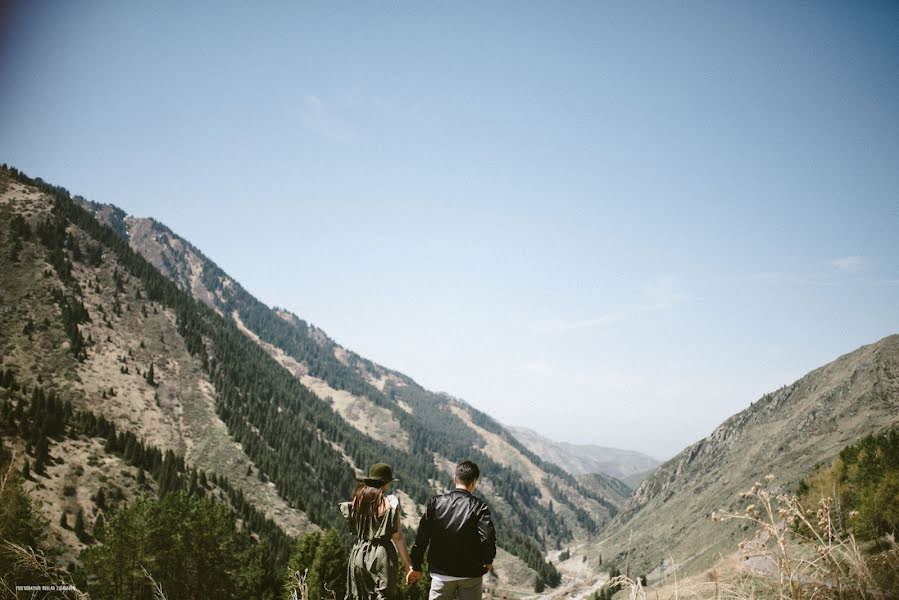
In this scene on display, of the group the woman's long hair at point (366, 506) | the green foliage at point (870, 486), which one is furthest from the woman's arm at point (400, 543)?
the green foliage at point (870, 486)

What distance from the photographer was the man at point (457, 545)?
239 inches

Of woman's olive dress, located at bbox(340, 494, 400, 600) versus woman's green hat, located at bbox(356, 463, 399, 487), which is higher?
woman's green hat, located at bbox(356, 463, 399, 487)

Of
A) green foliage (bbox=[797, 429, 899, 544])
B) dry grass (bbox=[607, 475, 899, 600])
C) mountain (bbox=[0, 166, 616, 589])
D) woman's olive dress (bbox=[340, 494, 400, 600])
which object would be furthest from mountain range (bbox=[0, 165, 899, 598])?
dry grass (bbox=[607, 475, 899, 600])

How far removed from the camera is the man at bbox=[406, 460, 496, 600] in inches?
239

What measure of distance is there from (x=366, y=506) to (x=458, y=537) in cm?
146

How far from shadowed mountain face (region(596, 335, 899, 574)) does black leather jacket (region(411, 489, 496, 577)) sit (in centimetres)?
6049

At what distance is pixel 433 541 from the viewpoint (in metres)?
6.25

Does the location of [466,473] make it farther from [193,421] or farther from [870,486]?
[193,421]

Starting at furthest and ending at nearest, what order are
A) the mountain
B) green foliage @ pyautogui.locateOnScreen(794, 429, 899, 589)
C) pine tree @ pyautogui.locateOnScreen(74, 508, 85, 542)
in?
the mountain, pine tree @ pyautogui.locateOnScreen(74, 508, 85, 542), green foliage @ pyautogui.locateOnScreen(794, 429, 899, 589)

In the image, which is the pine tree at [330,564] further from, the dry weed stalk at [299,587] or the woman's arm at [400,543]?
the woman's arm at [400,543]

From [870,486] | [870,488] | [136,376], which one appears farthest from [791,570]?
[136,376]

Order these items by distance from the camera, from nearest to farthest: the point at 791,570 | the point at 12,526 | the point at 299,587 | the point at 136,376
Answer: the point at 791,570 < the point at 299,587 < the point at 12,526 < the point at 136,376

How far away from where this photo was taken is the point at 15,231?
94188 millimetres

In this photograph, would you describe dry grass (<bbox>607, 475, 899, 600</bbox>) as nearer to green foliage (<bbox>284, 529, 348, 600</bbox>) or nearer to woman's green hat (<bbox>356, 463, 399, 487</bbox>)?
woman's green hat (<bbox>356, 463, 399, 487</bbox>)
